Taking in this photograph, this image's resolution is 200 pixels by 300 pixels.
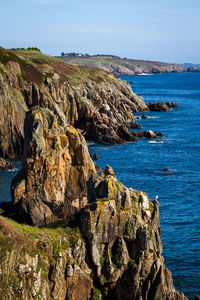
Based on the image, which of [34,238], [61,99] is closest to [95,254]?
[34,238]

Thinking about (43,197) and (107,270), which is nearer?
(107,270)

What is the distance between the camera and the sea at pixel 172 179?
38250 mm

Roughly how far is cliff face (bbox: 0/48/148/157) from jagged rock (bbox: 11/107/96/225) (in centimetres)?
3383

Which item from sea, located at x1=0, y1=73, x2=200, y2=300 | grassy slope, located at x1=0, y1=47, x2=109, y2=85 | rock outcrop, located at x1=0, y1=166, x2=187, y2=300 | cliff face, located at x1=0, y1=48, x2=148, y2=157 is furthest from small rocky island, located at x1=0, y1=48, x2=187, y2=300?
grassy slope, located at x1=0, y1=47, x2=109, y2=85

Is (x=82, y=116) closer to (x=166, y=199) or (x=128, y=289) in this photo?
(x=166, y=199)

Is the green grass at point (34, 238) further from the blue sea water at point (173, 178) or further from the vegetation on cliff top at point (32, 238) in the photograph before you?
the blue sea water at point (173, 178)

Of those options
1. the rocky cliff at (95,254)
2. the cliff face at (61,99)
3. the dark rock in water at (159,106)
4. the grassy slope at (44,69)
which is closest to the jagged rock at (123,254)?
the rocky cliff at (95,254)

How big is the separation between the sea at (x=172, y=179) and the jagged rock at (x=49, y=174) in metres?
10.1

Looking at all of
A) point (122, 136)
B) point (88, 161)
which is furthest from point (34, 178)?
point (122, 136)

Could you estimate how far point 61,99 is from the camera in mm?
106312

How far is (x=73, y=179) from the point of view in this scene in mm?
43438

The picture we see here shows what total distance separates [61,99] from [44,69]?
706 inches

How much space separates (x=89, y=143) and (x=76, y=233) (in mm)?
66192

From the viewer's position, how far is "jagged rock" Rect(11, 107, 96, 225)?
132 ft
